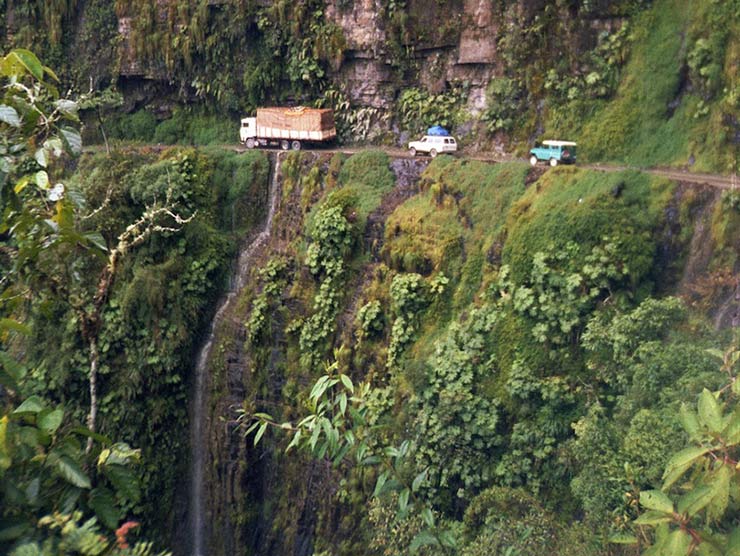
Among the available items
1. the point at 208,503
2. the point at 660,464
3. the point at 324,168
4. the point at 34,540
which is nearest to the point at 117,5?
the point at 324,168

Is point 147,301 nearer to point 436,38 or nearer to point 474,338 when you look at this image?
point 474,338

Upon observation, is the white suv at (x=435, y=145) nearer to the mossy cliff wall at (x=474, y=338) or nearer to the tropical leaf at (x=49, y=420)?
the mossy cliff wall at (x=474, y=338)

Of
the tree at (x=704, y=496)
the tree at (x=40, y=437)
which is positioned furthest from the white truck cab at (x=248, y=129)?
the tree at (x=704, y=496)

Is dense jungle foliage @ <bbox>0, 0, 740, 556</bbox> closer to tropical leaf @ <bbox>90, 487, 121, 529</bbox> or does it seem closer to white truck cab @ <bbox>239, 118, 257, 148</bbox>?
white truck cab @ <bbox>239, 118, 257, 148</bbox>

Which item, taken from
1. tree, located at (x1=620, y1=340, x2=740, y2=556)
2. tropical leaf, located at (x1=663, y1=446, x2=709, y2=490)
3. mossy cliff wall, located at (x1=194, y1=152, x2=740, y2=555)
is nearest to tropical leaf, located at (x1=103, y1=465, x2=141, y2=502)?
tree, located at (x1=620, y1=340, x2=740, y2=556)

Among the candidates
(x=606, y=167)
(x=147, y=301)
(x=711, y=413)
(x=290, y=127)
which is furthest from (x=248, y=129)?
(x=711, y=413)
